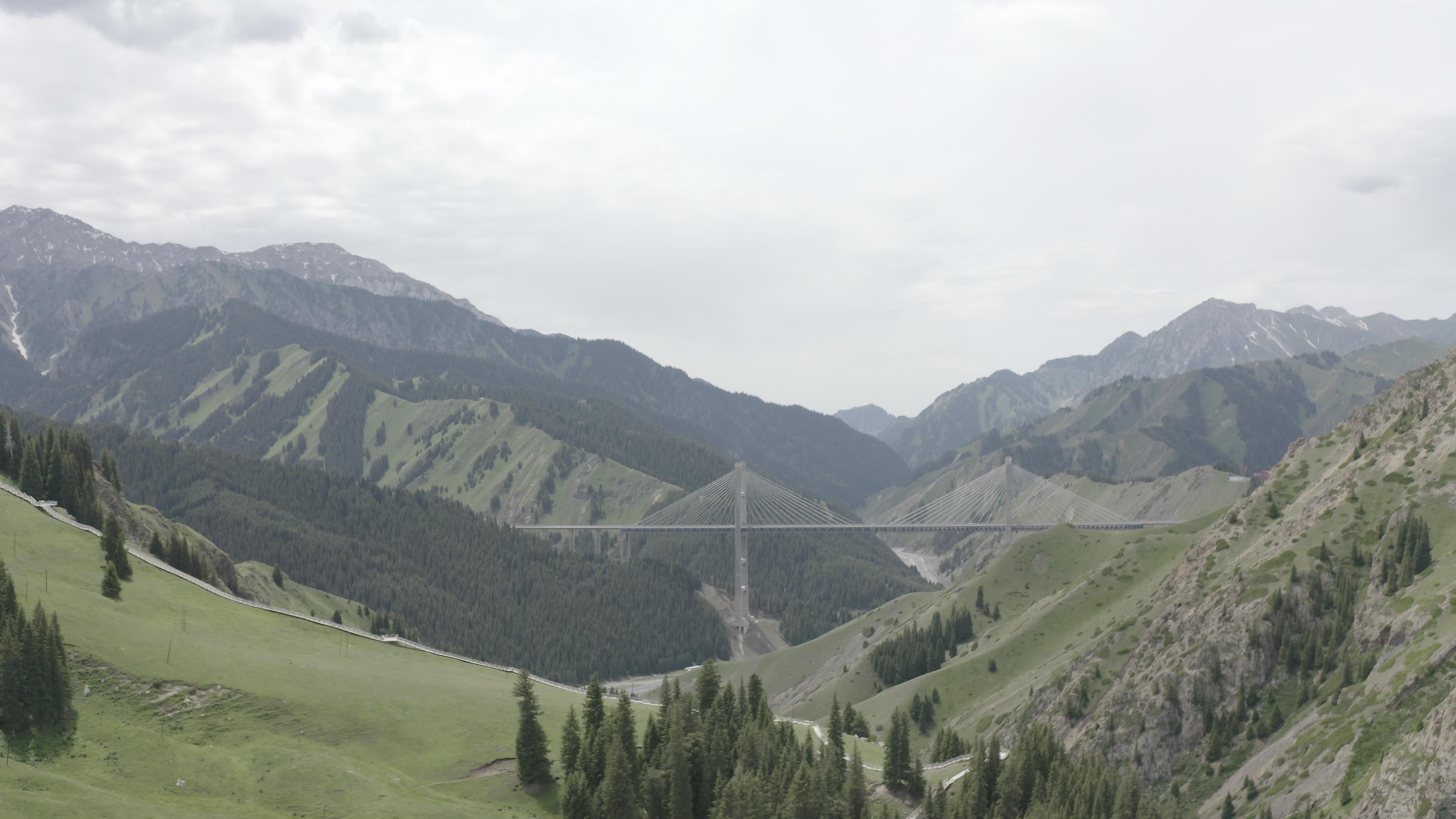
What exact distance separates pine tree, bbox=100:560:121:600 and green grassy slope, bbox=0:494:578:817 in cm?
72

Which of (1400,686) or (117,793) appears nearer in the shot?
(117,793)

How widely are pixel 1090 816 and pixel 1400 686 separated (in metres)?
28.6

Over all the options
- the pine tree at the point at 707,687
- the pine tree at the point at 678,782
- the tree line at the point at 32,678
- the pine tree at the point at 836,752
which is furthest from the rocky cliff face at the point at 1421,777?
the tree line at the point at 32,678

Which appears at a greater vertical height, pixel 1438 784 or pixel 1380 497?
pixel 1380 497

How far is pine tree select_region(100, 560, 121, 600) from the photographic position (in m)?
90.9

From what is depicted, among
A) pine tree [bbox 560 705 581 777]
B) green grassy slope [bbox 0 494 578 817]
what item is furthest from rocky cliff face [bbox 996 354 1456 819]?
green grassy slope [bbox 0 494 578 817]

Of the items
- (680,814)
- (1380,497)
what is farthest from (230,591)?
(1380,497)

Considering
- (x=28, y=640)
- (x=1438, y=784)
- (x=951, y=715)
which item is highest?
(x=28, y=640)

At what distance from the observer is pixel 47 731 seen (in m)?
66.4

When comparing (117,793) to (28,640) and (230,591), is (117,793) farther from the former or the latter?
(230,591)

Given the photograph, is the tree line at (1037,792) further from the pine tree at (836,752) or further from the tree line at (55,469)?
the tree line at (55,469)

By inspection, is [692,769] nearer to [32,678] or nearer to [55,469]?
[32,678]

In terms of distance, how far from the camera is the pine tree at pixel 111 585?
298ft

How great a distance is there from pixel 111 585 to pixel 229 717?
2515cm
